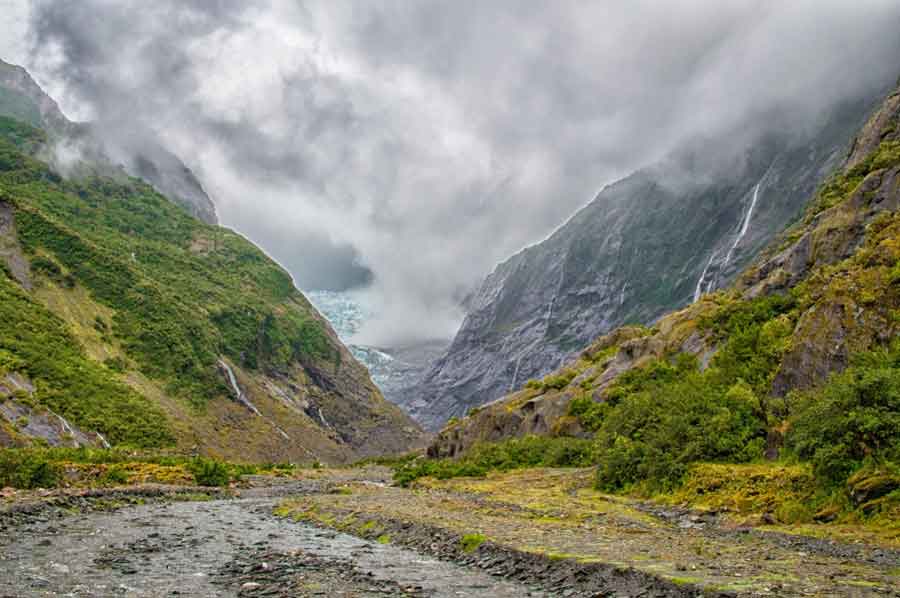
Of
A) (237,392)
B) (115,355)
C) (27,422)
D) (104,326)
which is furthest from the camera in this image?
(237,392)

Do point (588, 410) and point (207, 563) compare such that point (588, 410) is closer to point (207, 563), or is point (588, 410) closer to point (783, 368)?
point (783, 368)

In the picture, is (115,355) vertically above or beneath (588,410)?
above

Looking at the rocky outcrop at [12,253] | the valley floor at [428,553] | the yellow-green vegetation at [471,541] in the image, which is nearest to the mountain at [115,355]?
the rocky outcrop at [12,253]

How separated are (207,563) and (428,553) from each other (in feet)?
19.1

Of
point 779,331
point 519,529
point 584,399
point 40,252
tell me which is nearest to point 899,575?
point 519,529

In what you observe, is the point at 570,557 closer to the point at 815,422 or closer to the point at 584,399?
the point at 815,422

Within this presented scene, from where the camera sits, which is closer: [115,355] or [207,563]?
[207,563]

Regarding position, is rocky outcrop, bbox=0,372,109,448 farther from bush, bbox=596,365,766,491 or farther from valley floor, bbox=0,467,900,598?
bush, bbox=596,365,766,491

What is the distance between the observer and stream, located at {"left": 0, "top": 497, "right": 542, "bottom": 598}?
12.3m

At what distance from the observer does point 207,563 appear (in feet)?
53.2

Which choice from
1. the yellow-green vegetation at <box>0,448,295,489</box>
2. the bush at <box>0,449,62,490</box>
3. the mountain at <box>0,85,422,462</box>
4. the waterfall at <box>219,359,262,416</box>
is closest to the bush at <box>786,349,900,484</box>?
the bush at <box>0,449,62,490</box>

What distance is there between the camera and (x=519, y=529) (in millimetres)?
20094

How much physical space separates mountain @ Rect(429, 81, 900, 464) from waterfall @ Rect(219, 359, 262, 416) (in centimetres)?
10536

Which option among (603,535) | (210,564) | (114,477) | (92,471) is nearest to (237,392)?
(92,471)
